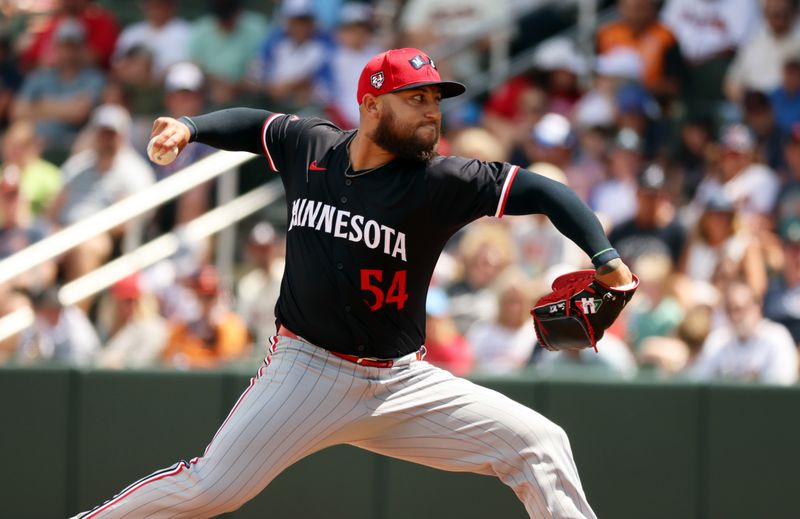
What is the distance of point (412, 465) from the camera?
21.3ft

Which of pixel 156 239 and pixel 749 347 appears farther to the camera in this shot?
pixel 156 239

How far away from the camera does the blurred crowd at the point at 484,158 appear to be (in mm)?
7301

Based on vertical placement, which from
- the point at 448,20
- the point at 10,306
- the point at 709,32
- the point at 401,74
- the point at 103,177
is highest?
the point at 448,20

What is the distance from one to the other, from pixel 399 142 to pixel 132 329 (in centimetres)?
401

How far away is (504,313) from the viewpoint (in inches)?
288

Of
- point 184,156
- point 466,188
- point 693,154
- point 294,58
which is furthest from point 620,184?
point 466,188

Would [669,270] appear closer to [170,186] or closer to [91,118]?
[170,186]

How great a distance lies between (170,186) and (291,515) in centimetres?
297

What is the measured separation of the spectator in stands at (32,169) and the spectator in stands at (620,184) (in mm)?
3975

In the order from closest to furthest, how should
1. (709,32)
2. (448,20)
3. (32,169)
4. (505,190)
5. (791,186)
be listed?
(505,190) → (791,186) → (709,32) → (32,169) → (448,20)

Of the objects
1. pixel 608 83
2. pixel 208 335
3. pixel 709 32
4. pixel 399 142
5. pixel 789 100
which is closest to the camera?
pixel 399 142

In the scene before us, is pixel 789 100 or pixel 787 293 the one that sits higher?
pixel 789 100

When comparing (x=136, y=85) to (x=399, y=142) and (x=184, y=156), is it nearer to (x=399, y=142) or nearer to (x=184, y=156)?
(x=184, y=156)

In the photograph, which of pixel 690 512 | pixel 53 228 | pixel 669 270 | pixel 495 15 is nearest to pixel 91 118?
pixel 53 228
